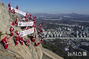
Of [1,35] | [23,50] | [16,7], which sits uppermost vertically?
[16,7]

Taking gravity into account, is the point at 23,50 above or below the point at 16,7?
below

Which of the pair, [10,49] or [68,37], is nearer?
[10,49]

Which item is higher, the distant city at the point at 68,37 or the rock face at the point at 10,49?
the rock face at the point at 10,49

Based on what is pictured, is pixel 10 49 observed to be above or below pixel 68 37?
above

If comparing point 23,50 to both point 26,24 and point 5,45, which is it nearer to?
point 5,45

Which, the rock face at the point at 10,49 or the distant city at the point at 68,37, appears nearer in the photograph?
the rock face at the point at 10,49

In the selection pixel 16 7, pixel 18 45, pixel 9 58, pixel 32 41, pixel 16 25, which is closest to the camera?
pixel 9 58

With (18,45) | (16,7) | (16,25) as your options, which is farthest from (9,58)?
(16,7)

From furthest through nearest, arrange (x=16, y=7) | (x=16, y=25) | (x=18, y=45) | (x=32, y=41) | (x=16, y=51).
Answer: (x=16, y=7) → (x=32, y=41) → (x=16, y=25) → (x=18, y=45) → (x=16, y=51)

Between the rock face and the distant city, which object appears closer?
the rock face

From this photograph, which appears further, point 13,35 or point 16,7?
point 16,7

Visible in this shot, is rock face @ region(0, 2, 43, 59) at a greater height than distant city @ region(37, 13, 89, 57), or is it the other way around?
rock face @ region(0, 2, 43, 59)
